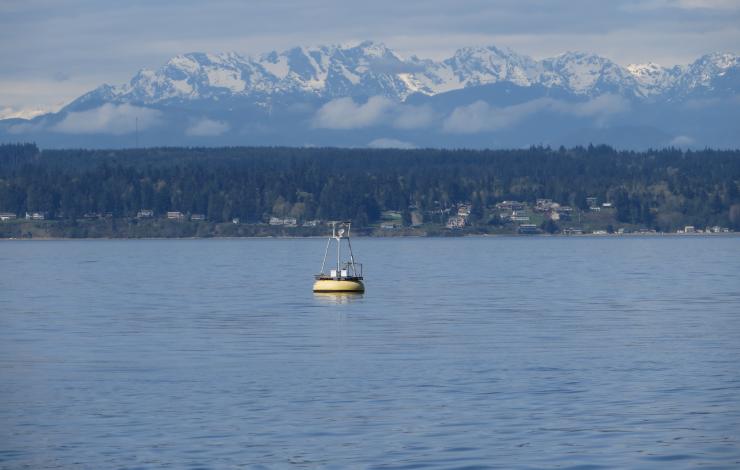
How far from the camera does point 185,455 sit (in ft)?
130

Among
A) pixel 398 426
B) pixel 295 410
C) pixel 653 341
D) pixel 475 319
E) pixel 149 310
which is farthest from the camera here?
pixel 149 310

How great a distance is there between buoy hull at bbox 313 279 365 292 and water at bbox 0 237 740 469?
560 cm

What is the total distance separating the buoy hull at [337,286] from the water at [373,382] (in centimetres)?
560

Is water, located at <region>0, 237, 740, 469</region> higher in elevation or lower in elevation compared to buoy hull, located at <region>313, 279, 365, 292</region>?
lower

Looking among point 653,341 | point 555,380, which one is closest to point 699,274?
point 653,341

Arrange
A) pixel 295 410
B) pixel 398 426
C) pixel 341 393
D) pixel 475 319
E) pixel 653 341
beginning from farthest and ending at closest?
pixel 475 319
pixel 653 341
pixel 341 393
pixel 295 410
pixel 398 426

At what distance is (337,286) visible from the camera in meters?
115

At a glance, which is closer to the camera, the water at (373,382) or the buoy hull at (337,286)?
the water at (373,382)

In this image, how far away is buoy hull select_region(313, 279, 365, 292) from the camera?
11450cm

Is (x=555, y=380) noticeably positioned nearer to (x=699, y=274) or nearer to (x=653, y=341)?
(x=653, y=341)

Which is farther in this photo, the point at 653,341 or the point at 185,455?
the point at 653,341

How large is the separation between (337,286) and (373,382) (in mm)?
60743

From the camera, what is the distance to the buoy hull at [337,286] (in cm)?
11450

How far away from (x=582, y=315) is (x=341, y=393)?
135 feet
